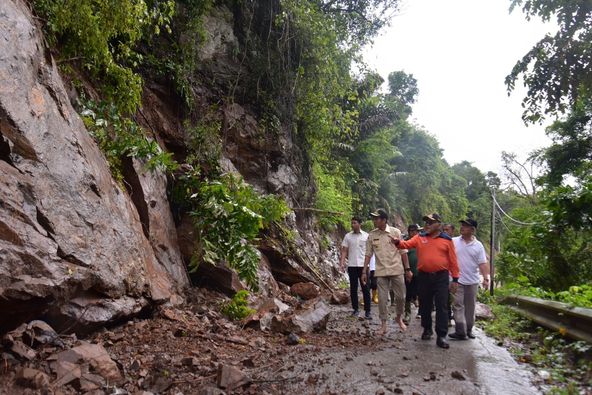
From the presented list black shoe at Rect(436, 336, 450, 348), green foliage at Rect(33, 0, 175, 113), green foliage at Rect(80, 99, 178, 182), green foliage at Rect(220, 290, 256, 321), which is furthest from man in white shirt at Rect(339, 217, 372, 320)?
green foliage at Rect(33, 0, 175, 113)

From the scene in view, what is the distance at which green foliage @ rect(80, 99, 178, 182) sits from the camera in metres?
6.44

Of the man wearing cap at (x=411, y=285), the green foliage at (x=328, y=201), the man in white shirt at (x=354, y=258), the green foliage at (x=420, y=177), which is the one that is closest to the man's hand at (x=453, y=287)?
the man wearing cap at (x=411, y=285)

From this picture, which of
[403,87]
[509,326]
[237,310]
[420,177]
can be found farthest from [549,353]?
[403,87]

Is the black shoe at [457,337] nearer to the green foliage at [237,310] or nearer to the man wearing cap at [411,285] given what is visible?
the man wearing cap at [411,285]

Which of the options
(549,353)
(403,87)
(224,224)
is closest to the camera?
(549,353)

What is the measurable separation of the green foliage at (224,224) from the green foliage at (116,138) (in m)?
0.93

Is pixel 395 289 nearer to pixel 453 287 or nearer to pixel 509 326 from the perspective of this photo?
pixel 453 287

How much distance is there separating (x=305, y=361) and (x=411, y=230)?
6152 mm

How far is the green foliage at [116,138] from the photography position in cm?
644

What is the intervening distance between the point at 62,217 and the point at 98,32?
10.5 ft

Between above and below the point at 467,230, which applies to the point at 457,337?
below

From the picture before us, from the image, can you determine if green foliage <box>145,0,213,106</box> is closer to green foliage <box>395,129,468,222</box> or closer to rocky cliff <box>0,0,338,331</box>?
rocky cliff <box>0,0,338,331</box>

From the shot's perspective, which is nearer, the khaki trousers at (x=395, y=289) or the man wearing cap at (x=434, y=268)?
the man wearing cap at (x=434, y=268)

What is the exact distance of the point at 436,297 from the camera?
655cm
